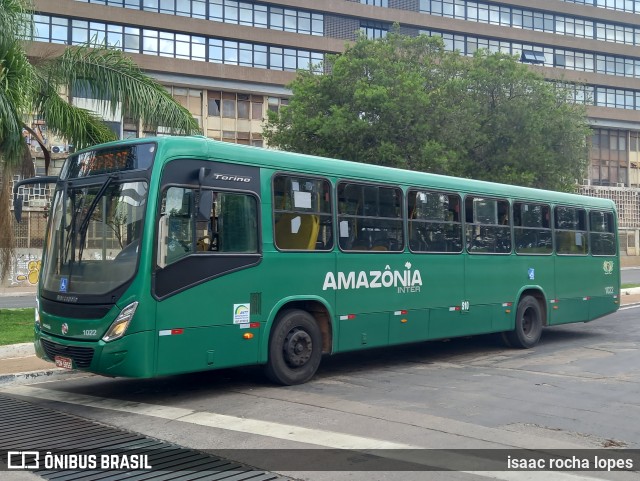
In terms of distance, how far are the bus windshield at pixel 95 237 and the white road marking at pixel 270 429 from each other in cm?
147

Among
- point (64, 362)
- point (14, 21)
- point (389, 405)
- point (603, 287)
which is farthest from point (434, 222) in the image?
point (14, 21)

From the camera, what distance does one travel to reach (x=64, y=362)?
916cm

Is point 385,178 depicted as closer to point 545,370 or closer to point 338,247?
point 338,247

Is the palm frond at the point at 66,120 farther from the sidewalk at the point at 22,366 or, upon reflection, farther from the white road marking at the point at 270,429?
the white road marking at the point at 270,429

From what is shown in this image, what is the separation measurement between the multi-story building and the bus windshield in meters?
25.3


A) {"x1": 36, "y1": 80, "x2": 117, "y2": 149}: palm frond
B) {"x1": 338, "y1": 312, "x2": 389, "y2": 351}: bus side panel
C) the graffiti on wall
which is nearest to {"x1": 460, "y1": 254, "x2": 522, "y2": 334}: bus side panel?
{"x1": 338, "y1": 312, "x2": 389, "y2": 351}: bus side panel

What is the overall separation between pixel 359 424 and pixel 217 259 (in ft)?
9.29

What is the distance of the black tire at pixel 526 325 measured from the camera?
48.6 ft

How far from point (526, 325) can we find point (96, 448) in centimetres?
1029

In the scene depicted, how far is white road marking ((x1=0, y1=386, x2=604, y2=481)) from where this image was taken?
6.38 m

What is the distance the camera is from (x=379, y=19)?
168ft

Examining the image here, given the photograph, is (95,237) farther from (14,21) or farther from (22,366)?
(14,21)

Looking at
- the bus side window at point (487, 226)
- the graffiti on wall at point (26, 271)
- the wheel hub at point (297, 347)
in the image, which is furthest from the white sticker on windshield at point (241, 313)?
the graffiti on wall at point (26, 271)

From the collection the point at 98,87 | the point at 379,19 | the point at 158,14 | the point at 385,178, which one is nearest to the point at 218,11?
the point at 158,14
